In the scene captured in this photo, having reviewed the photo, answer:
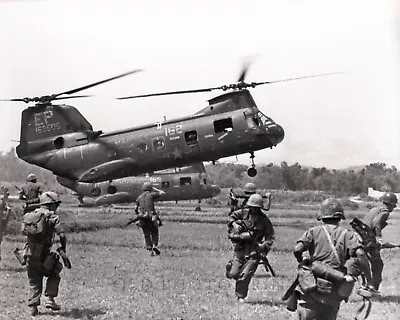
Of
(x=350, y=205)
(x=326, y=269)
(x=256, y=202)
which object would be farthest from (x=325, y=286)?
(x=350, y=205)

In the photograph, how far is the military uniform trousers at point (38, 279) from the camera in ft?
28.6

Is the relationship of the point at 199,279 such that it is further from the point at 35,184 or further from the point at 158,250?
the point at 35,184

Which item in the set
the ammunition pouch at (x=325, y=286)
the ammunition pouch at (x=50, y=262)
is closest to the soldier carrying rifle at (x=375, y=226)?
the ammunition pouch at (x=325, y=286)

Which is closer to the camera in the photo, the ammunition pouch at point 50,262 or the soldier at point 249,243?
the ammunition pouch at point 50,262

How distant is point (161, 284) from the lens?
11.2 meters

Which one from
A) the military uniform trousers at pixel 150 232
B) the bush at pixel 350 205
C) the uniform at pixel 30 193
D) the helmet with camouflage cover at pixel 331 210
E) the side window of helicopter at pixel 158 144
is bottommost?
the military uniform trousers at pixel 150 232

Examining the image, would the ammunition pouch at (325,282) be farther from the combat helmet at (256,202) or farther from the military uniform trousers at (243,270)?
the combat helmet at (256,202)

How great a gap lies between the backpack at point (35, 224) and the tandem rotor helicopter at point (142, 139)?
9731 mm

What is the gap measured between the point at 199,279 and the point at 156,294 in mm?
1689

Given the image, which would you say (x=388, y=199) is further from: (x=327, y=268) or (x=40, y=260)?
(x=40, y=260)

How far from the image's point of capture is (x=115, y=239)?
18.5m

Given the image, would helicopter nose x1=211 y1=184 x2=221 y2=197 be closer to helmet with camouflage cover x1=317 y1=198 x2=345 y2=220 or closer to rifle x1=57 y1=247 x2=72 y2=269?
rifle x1=57 y1=247 x2=72 y2=269

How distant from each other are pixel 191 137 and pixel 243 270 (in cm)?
969

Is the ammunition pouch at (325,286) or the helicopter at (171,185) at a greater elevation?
the helicopter at (171,185)
